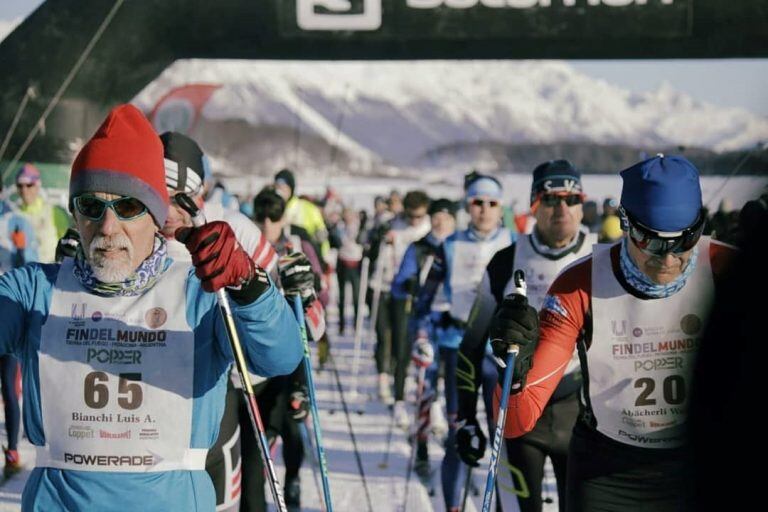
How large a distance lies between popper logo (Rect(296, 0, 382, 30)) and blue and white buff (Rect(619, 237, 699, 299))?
7714 mm

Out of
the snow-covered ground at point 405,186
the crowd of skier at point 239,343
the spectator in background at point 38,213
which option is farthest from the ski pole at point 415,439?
the snow-covered ground at point 405,186

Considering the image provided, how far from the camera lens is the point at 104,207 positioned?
2.66m

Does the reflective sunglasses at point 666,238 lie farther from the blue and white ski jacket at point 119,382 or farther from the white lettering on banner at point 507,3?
the white lettering on banner at point 507,3

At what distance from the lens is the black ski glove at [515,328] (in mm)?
2932

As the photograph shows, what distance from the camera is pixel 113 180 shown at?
8.73ft

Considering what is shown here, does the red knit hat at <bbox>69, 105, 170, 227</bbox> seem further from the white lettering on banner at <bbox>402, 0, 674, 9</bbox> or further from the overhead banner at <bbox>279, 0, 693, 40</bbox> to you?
the white lettering on banner at <bbox>402, 0, 674, 9</bbox>

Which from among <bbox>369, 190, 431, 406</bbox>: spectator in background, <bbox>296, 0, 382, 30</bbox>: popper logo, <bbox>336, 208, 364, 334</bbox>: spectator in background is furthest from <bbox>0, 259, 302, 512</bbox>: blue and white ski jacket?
<bbox>336, 208, 364, 334</bbox>: spectator in background

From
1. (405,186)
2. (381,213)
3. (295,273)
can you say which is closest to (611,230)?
(381,213)

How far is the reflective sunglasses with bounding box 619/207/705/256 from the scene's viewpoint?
305cm

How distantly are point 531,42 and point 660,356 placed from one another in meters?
7.74

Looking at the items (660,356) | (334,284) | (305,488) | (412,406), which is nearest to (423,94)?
(334,284)

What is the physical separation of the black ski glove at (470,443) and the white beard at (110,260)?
210 cm

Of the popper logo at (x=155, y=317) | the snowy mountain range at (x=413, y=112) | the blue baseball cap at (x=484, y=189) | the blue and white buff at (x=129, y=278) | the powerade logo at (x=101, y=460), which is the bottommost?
the powerade logo at (x=101, y=460)

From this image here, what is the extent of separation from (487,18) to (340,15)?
1.48m
